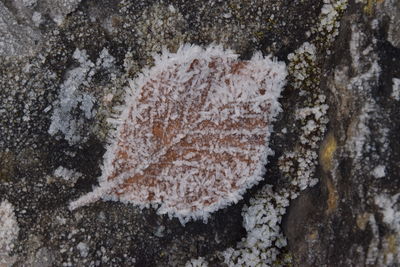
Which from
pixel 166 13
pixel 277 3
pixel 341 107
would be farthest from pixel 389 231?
pixel 166 13

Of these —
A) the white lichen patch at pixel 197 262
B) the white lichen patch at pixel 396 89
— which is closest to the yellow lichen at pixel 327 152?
the white lichen patch at pixel 396 89

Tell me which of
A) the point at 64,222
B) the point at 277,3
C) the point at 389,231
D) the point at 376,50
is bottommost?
the point at 64,222

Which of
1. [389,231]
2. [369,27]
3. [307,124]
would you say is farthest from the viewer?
[307,124]

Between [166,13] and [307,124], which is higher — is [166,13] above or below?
above

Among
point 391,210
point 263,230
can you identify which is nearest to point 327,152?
point 391,210

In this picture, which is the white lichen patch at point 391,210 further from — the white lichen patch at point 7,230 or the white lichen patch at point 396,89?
the white lichen patch at point 7,230

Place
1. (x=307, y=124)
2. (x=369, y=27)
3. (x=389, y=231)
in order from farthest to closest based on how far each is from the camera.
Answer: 1. (x=307, y=124)
2. (x=369, y=27)
3. (x=389, y=231)

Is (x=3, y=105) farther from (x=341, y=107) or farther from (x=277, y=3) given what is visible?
(x=341, y=107)

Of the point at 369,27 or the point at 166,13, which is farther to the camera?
the point at 166,13
